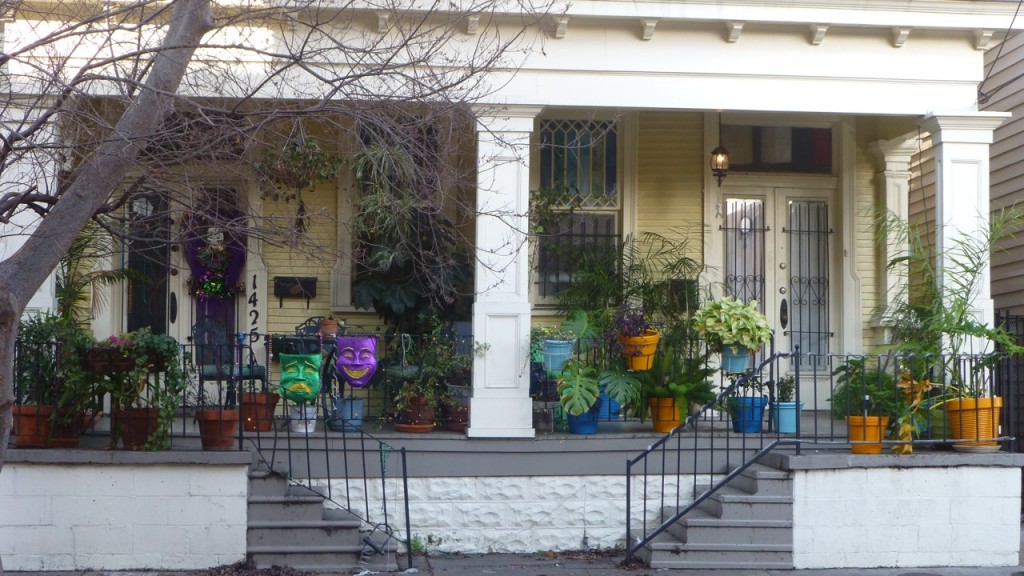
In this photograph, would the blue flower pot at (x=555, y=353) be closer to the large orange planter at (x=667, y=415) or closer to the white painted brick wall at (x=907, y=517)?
the large orange planter at (x=667, y=415)

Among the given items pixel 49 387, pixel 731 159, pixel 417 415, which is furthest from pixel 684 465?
pixel 49 387

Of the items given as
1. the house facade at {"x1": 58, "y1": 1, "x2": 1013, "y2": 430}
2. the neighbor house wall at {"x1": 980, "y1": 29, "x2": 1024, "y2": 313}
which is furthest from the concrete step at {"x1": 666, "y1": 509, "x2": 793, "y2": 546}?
the neighbor house wall at {"x1": 980, "y1": 29, "x2": 1024, "y2": 313}

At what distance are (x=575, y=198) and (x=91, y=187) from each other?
19.6 ft

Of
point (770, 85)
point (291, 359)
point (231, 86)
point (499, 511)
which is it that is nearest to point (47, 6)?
point (231, 86)

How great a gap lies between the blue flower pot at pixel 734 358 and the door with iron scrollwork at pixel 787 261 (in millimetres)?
2393

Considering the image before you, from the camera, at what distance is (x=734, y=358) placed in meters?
9.95

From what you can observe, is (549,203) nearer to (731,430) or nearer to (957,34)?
(731,430)

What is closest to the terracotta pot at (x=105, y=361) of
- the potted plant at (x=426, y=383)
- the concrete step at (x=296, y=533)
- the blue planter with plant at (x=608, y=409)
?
the concrete step at (x=296, y=533)

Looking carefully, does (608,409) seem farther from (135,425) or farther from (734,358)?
(135,425)

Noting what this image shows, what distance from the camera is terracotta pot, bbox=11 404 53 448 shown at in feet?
28.4

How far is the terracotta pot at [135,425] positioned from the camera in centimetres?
866

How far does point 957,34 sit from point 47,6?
795 centimetres

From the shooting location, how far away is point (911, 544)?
908cm

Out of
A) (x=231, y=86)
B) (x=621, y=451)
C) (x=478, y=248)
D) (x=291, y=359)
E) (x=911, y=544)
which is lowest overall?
(x=911, y=544)
